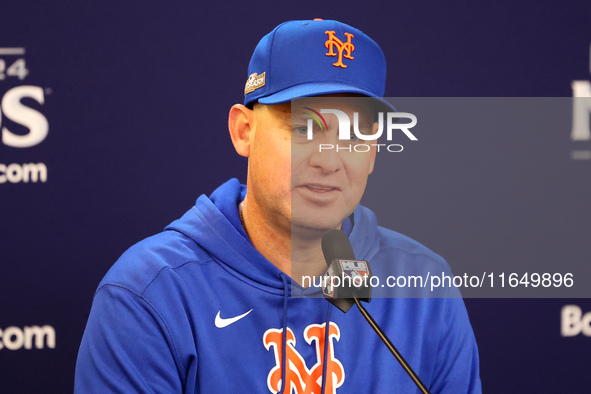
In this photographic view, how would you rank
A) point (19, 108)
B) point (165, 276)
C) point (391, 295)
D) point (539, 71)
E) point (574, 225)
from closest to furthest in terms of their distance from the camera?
1. point (165, 276)
2. point (391, 295)
3. point (574, 225)
4. point (19, 108)
5. point (539, 71)

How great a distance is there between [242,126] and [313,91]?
231 mm

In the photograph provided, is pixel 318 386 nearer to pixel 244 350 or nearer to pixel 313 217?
pixel 244 350

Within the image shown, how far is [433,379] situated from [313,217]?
0.43m

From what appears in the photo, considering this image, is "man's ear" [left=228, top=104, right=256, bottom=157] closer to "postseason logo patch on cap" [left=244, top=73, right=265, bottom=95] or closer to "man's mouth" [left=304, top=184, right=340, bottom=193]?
"postseason logo patch on cap" [left=244, top=73, right=265, bottom=95]

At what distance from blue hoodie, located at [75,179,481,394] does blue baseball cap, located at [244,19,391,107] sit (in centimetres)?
27

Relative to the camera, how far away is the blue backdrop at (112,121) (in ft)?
5.20

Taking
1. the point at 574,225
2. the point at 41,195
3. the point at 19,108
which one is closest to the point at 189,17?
the point at 19,108

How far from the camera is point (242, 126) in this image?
123 cm

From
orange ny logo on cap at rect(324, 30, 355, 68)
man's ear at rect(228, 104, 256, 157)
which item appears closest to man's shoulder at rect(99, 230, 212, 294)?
man's ear at rect(228, 104, 256, 157)

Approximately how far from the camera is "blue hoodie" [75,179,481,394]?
1.02 meters

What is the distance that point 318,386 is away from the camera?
3.62ft

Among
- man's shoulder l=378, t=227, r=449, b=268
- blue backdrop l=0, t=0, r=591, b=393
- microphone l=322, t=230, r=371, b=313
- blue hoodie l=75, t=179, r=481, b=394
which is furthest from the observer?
blue backdrop l=0, t=0, r=591, b=393

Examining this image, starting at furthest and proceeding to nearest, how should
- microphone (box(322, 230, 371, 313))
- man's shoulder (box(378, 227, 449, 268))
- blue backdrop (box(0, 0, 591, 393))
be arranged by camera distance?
1. blue backdrop (box(0, 0, 591, 393))
2. man's shoulder (box(378, 227, 449, 268))
3. microphone (box(322, 230, 371, 313))

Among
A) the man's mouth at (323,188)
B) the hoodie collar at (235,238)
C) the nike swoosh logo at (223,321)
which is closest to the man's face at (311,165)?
the man's mouth at (323,188)
